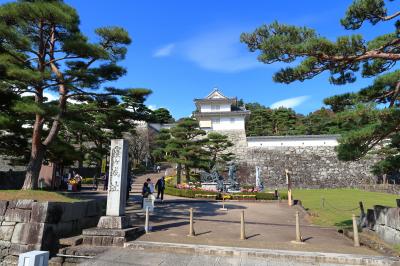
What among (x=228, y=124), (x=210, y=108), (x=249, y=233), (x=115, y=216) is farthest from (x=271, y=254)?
(x=210, y=108)

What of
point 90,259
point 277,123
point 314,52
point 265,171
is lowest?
point 90,259

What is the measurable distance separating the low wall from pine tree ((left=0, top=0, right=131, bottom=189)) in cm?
753

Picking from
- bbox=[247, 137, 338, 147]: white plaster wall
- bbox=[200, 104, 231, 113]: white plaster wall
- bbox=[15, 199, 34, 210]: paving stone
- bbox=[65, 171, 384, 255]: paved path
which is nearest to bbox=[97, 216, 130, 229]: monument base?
bbox=[65, 171, 384, 255]: paved path

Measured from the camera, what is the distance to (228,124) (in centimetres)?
3650

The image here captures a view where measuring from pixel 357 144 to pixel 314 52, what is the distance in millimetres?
2191

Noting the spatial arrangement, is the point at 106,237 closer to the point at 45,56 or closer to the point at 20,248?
the point at 20,248

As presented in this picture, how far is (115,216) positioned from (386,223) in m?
6.14

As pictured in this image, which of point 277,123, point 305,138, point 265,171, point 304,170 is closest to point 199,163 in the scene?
point 265,171

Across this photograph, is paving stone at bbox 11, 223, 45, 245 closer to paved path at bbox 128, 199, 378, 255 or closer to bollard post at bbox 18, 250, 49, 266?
paved path at bbox 128, 199, 378, 255

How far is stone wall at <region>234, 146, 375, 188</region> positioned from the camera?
2942cm

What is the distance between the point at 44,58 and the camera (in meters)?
8.57

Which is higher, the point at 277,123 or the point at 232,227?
the point at 277,123

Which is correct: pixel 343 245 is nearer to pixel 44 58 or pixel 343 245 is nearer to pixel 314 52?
pixel 314 52

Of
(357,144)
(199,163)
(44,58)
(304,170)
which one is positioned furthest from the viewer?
(304,170)
